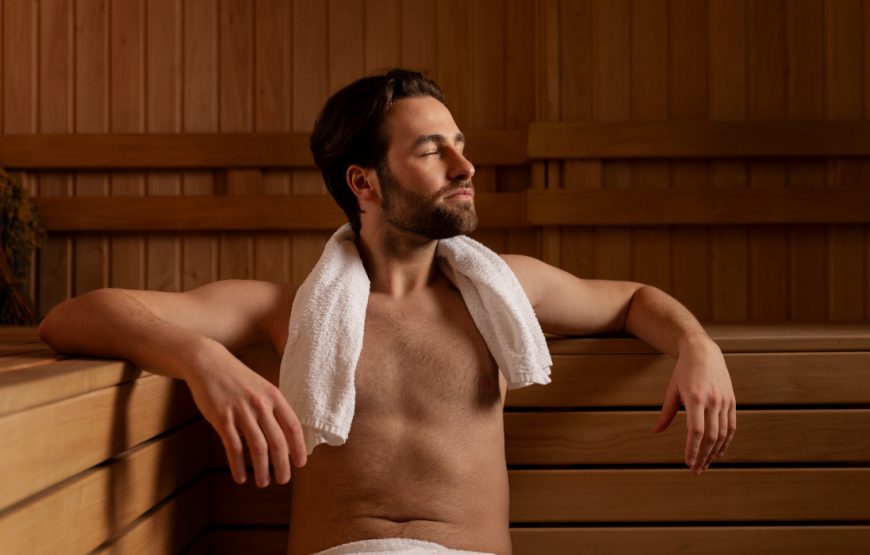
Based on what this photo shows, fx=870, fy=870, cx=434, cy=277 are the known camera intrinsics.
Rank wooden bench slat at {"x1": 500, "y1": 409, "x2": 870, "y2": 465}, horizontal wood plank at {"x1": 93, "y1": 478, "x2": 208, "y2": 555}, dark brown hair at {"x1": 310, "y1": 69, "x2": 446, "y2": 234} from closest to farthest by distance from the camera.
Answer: horizontal wood plank at {"x1": 93, "y1": 478, "x2": 208, "y2": 555}
dark brown hair at {"x1": 310, "y1": 69, "x2": 446, "y2": 234}
wooden bench slat at {"x1": 500, "y1": 409, "x2": 870, "y2": 465}

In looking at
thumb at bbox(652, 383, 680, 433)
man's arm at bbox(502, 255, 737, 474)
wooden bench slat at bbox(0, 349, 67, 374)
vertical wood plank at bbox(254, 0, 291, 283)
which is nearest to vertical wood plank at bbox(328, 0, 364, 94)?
vertical wood plank at bbox(254, 0, 291, 283)

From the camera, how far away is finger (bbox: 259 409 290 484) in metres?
1.21

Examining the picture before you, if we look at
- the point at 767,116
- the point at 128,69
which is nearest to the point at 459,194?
the point at 767,116

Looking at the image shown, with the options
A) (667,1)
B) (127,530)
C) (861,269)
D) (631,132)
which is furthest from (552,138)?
(127,530)

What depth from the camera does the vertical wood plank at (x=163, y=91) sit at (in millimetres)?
3002

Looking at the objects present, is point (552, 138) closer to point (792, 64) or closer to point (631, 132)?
→ point (631, 132)

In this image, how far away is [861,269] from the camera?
2.92 metres

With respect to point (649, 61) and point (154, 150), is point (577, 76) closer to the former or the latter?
point (649, 61)

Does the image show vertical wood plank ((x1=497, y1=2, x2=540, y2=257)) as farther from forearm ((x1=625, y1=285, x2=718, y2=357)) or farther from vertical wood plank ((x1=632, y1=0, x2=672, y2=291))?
forearm ((x1=625, y1=285, x2=718, y2=357))

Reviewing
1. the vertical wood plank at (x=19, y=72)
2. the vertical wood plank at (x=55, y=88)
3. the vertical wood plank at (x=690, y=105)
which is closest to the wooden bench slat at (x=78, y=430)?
the vertical wood plank at (x=55, y=88)

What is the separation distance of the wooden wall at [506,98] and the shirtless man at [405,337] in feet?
3.61

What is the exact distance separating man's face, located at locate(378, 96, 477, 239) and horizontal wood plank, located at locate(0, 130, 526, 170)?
3.95 feet

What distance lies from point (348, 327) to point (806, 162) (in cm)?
198

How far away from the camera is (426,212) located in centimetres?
174
